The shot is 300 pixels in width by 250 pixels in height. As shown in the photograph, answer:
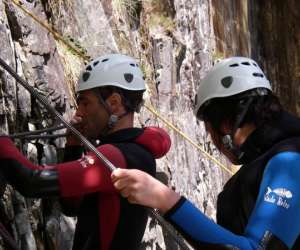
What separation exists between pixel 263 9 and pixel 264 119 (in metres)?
9.89

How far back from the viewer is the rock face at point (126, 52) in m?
3.38

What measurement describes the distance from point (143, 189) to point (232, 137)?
0.43 m

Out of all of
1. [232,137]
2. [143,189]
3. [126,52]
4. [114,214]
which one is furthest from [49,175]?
[126,52]

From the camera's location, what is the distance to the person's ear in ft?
8.81

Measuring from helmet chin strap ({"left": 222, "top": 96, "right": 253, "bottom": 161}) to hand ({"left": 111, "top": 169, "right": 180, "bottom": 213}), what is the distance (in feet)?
1.17

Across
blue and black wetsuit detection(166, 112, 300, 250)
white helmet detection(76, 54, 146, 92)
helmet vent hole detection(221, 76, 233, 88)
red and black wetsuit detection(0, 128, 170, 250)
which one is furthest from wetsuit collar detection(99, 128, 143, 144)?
blue and black wetsuit detection(166, 112, 300, 250)

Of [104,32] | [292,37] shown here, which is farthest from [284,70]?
[104,32]

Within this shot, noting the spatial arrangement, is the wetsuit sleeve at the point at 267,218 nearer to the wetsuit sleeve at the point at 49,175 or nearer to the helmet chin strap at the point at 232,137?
the helmet chin strap at the point at 232,137

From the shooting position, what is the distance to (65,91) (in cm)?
394

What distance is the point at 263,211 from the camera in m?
1.78

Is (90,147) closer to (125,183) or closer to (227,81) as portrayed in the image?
(125,183)

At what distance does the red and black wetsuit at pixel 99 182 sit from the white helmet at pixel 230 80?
0.40 metres

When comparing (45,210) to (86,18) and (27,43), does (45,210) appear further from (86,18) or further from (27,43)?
(86,18)

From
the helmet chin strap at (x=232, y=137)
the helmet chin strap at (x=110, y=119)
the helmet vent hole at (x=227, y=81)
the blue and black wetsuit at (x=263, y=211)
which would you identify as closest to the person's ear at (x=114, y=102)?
the helmet chin strap at (x=110, y=119)
